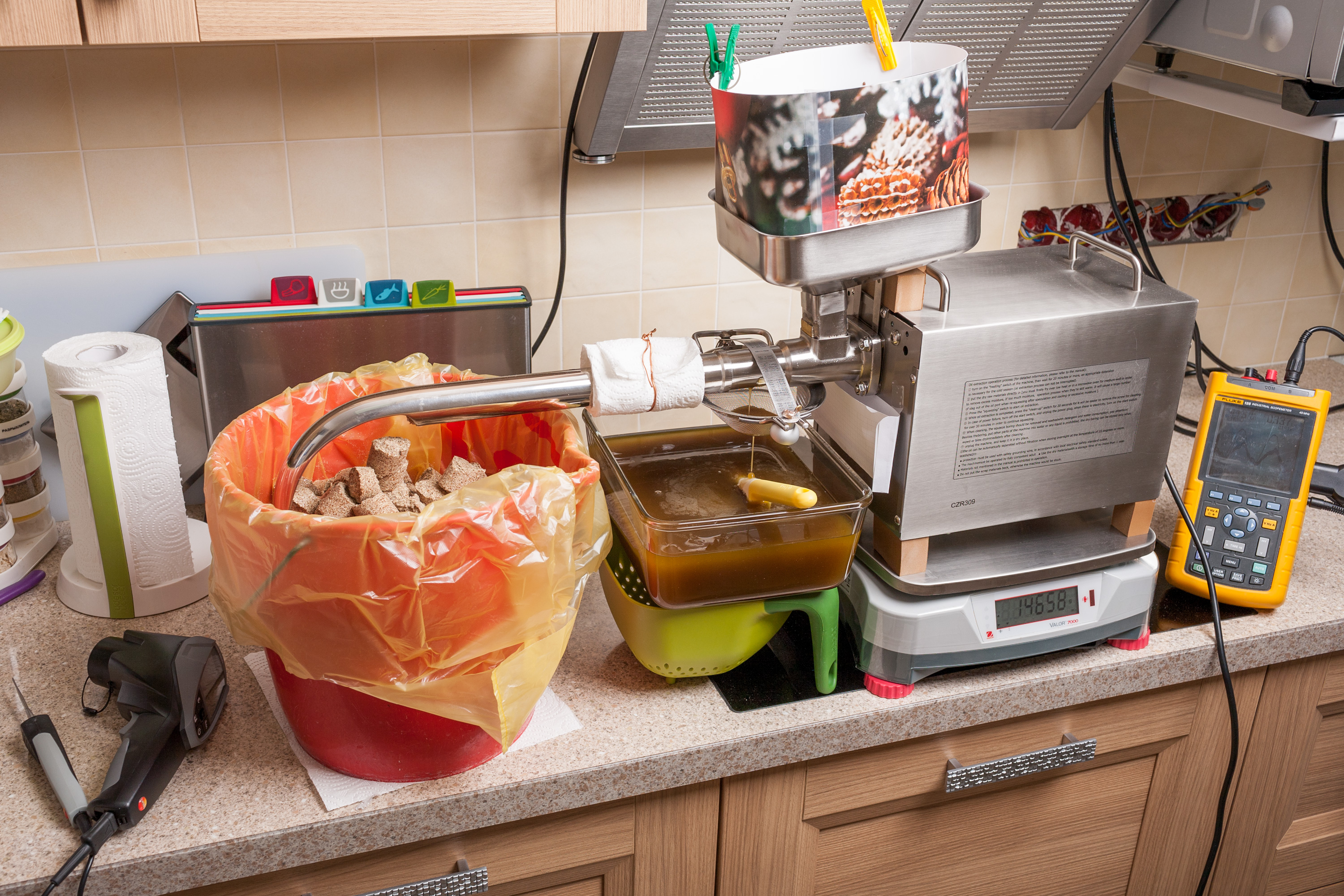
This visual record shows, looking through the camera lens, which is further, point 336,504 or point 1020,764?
point 1020,764

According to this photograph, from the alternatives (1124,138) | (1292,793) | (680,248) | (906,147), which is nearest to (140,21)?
(906,147)

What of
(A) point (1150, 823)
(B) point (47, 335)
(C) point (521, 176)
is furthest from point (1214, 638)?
(B) point (47, 335)

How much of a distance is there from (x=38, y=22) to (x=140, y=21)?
77 millimetres

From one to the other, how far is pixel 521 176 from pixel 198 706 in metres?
0.77

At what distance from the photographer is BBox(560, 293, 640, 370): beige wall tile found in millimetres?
1458

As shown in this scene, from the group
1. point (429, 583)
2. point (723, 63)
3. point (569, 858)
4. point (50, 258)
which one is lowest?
point (569, 858)

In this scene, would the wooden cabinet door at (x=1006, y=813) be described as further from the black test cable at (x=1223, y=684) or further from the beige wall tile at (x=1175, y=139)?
the beige wall tile at (x=1175, y=139)

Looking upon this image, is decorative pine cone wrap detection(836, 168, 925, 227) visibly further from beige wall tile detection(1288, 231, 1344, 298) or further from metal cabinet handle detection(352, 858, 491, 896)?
beige wall tile detection(1288, 231, 1344, 298)

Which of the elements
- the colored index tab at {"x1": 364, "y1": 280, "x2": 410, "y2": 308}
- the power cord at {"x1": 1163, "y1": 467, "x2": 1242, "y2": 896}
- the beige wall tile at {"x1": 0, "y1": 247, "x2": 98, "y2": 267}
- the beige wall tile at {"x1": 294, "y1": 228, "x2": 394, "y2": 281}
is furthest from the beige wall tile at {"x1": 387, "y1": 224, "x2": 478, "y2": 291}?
the power cord at {"x1": 1163, "y1": 467, "x2": 1242, "y2": 896}

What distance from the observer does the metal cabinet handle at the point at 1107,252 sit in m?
1.00

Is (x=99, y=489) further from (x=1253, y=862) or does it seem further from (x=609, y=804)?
(x=1253, y=862)

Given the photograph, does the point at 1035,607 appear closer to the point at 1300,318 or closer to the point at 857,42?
the point at 857,42

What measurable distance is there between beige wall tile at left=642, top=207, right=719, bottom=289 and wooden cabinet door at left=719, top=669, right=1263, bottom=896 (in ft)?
2.43

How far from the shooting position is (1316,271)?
5.87 feet
